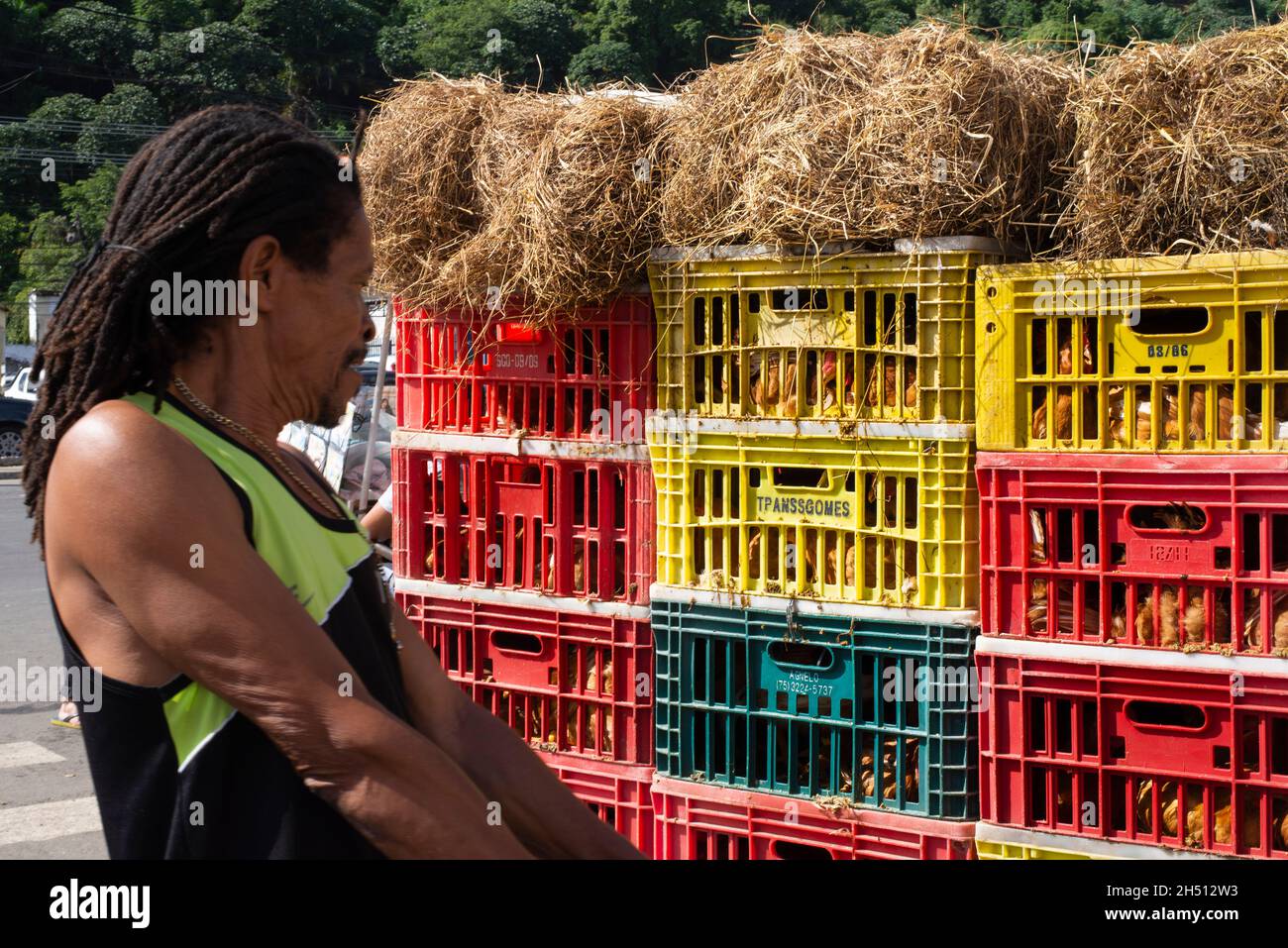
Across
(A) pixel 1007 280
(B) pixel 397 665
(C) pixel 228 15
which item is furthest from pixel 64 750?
(C) pixel 228 15

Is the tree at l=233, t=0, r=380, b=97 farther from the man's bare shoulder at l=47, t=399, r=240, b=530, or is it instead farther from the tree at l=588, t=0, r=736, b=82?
the man's bare shoulder at l=47, t=399, r=240, b=530

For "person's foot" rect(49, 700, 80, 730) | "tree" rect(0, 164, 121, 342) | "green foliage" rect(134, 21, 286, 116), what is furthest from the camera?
"green foliage" rect(134, 21, 286, 116)

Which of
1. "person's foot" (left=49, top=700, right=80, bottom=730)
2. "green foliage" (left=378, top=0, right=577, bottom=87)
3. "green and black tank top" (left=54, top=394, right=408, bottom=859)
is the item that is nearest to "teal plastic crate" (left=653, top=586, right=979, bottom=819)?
"green and black tank top" (left=54, top=394, right=408, bottom=859)

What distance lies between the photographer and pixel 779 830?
4215 mm

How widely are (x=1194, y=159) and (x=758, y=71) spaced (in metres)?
1.32

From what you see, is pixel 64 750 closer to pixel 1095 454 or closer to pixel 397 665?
pixel 1095 454

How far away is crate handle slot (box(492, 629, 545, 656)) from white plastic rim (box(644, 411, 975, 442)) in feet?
2.90

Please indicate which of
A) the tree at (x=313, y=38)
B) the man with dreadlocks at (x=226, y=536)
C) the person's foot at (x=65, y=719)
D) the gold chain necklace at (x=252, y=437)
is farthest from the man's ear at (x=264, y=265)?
the tree at (x=313, y=38)

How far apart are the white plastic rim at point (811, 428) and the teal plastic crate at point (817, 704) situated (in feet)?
1.64

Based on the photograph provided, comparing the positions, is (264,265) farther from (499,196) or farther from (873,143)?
(499,196)

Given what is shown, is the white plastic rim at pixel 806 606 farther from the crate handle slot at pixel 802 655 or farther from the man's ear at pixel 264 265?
the man's ear at pixel 264 265

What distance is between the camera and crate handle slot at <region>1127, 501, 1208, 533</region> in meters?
3.69
